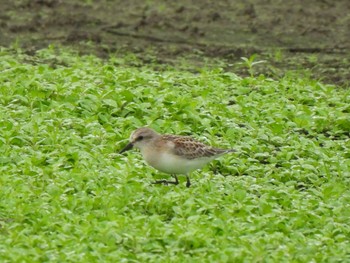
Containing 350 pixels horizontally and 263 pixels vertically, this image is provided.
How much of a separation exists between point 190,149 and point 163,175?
2.11ft

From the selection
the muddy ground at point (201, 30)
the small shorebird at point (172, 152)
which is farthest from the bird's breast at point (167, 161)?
the muddy ground at point (201, 30)

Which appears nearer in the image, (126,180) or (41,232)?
(41,232)

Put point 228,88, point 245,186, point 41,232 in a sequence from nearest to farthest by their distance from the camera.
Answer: point 41,232
point 245,186
point 228,88

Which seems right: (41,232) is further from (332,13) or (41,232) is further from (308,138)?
(332,13)

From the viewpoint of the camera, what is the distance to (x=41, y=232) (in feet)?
27.7

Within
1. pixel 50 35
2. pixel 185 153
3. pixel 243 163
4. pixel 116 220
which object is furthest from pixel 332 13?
pixel 116 220

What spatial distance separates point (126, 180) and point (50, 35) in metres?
6.73

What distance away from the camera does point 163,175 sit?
33.2 ft

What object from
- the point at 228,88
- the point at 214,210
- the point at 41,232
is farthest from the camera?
the point at 228,88

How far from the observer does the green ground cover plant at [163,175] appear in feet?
27.2

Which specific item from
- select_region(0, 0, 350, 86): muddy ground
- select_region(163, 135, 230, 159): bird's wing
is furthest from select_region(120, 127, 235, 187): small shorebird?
select_region(0, 0, 350, 86): muddy ground

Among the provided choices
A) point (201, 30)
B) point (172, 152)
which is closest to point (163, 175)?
point (172, 152)

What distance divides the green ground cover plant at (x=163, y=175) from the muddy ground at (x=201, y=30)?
120 cm

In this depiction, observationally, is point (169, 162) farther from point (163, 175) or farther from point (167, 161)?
point (163, 175)
